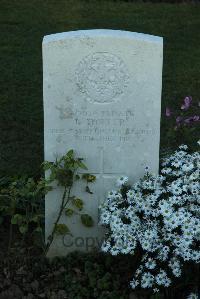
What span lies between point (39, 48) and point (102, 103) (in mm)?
5440

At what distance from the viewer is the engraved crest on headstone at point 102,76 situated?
410cm

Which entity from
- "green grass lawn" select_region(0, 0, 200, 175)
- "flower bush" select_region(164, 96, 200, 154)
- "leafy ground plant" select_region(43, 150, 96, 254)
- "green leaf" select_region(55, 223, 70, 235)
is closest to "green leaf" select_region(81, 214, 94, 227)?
"leafy ground plant" select_region(43, 150, 96, 254)

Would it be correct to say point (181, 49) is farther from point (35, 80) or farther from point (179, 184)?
point (179, 184)

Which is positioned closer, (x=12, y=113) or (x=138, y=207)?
(x=138, y=207)

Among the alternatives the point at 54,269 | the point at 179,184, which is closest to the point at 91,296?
the point at 54,269

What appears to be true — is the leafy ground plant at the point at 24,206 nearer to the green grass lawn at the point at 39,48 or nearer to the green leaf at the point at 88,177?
the green leaf at the point at 88,177

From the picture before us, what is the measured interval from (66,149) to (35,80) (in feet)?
13.0

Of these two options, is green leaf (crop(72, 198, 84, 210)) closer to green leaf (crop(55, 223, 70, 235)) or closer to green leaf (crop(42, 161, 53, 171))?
green leaf (crop(55, 223, 70, 235))

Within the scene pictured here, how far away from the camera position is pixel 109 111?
166 inches

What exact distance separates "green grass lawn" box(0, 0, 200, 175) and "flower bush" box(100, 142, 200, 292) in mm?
1490

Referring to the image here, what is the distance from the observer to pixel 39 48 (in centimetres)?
945

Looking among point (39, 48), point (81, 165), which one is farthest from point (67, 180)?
point (39, 48)

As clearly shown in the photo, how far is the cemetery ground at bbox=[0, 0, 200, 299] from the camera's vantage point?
416 cm

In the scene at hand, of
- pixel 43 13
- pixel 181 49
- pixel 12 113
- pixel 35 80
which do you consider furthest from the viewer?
pixel 43 13
